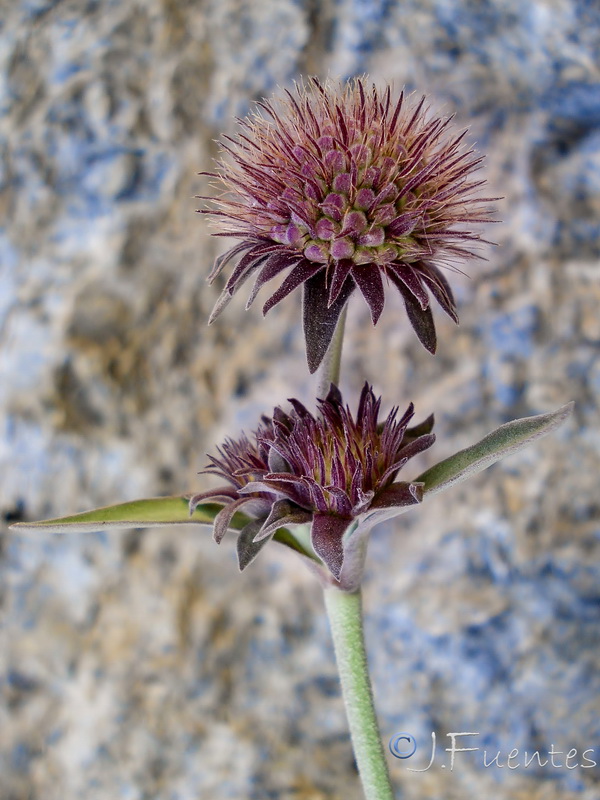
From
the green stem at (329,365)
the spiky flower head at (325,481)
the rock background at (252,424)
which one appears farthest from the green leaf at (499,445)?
the rock background at (252,424)

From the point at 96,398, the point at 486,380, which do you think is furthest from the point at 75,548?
the point at 486,380

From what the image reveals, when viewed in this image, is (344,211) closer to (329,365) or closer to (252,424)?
(329,365)

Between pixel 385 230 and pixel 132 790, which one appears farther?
pixel 132 790

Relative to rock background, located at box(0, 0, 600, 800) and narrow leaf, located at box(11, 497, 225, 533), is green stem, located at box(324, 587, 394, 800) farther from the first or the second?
rock background, located at box(0, 0, 600, 800)

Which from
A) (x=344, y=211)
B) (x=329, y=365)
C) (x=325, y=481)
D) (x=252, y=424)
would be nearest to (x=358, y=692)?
(x=325, y=481)

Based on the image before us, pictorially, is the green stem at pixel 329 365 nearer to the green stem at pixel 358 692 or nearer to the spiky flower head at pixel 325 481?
the spiky flower head at pixel 325 481

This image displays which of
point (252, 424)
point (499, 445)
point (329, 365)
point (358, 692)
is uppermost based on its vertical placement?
point (252, 424)

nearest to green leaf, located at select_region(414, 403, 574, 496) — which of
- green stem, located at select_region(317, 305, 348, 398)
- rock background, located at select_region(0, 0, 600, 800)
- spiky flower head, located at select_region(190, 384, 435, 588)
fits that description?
spiky flower head, located at select_region(190, 384, 435, 588)

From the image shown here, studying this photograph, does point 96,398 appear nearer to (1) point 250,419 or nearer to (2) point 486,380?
(1) point 250,419
